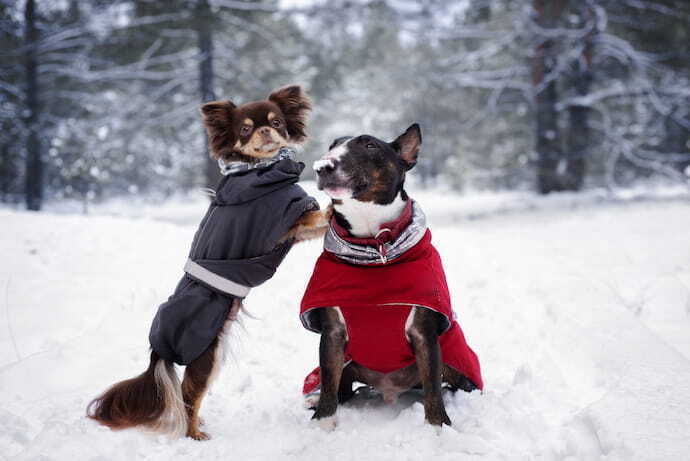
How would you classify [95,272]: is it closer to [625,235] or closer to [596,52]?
[625,235]

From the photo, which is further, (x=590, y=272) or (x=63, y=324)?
(x=590, y=272)

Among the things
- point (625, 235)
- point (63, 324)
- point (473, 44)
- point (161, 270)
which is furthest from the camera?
point (473, 44)

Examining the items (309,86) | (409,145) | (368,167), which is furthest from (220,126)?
(309,86)

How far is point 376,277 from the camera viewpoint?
270 centimetres

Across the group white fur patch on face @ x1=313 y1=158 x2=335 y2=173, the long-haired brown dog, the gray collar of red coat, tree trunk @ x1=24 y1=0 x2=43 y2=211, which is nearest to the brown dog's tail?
the long-haired brown dog

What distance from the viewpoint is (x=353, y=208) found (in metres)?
2.71

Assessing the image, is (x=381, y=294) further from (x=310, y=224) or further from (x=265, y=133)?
(x=265, y=133)

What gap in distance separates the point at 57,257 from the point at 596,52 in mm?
13960

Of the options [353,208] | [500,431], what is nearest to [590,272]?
[500,431]

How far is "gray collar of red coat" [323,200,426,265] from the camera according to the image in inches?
106

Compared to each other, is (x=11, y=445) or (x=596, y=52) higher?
(x=596, y=52)

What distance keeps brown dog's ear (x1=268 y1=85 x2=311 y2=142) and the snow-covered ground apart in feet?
4.41

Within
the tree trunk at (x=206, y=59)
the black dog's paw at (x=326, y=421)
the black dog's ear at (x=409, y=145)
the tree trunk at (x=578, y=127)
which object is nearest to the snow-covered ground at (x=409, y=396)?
the black dog's paw at (x=326, y=421)

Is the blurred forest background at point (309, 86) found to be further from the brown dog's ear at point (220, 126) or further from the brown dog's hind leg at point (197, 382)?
the brown dog's hind leg at point (197, 382)
